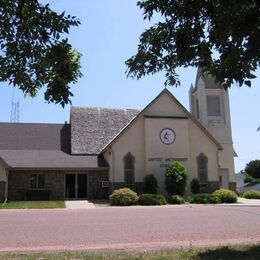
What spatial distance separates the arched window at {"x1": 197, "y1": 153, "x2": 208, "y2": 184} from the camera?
39.1 meters

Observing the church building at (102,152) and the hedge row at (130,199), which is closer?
the hedge row at (130,199)

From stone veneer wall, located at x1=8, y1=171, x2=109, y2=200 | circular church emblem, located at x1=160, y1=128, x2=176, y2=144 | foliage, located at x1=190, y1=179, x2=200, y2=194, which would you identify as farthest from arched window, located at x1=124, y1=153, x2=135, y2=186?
foliage, located at x1=190, y1=179, x2=200, y2=194

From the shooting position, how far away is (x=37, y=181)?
3619cm

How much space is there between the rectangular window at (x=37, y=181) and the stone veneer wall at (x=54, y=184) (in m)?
0.27

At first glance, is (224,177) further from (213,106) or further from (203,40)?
(203,40)

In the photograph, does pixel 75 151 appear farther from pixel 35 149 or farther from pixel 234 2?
pixel 234 2

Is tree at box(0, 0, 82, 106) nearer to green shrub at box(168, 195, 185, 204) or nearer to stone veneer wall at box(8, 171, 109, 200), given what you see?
green shrub at box(168, 195, 185, 204)

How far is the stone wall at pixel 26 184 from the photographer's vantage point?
35625 millimetres

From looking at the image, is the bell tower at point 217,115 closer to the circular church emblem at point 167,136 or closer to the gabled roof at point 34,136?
the circular church emblem at point 167,136

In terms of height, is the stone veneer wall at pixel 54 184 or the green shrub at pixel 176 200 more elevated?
the stone veneer wall at pixel 54 184

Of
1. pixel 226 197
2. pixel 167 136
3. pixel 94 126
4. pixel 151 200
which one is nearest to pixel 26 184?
pixel 94 126

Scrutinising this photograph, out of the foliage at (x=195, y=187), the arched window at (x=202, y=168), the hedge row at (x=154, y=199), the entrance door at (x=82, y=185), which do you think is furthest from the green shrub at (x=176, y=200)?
the entrance door at (x=82, y=185)

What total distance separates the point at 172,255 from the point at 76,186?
2776 cm

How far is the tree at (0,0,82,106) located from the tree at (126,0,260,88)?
1705 mm
